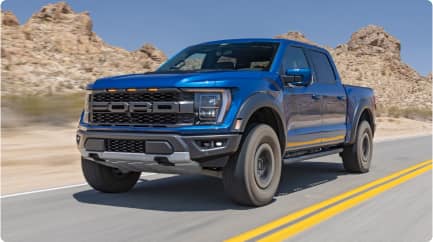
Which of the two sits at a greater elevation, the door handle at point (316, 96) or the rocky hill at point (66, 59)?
the rocky hill at point (66, 59)

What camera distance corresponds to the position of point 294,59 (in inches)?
297

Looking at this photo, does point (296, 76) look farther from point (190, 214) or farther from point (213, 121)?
point (190, 214)

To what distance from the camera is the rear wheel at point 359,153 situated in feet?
30.8

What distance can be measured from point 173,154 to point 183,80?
0.77 meters

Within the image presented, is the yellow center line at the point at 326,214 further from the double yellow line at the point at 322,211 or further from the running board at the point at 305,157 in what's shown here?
the running board at the point at 305,157

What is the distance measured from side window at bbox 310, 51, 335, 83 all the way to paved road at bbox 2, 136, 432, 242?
1.58 m

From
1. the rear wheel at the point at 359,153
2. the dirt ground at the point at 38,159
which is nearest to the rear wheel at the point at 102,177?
the dirt ground at the point at 38,159

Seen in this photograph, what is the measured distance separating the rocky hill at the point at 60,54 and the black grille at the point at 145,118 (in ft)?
77.9

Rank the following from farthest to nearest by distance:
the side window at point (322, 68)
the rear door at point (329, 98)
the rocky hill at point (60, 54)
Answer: the rocky hill at point (60, 54) → the side window at point (322, 68) → the rear door at point (329, 98)

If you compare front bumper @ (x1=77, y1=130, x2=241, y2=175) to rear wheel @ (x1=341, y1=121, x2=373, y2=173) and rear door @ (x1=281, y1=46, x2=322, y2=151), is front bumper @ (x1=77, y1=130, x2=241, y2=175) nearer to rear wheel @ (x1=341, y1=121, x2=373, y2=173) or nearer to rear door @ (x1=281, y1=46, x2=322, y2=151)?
rear door @ (x1=281, y1=46, x2=322, y2=151)

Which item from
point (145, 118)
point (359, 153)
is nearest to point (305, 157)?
point (359, 153)

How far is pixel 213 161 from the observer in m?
5.83

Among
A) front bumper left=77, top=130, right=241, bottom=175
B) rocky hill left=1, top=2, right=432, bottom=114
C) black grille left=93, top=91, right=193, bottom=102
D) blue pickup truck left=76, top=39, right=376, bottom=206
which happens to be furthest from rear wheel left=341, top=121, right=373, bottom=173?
rocky hill left=1, top=2, right=432, bottom=114

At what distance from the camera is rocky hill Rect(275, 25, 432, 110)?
69.8 m
